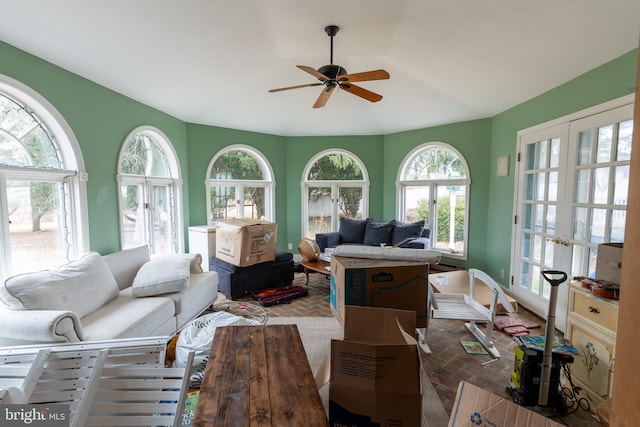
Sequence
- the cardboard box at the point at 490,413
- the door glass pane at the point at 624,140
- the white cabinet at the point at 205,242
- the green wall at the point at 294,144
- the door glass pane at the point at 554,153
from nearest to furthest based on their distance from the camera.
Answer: the cardboard box at the point at 490,413, the door glass pane at the point at 624,140, the green wall at the point at 294,144, the door glass pane at the point at 554,153, the white cabinet at the point at 205,242

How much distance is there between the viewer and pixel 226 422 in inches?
39.3

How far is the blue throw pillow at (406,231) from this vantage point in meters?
4.80

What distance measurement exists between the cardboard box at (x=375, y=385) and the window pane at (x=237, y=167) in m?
4.39

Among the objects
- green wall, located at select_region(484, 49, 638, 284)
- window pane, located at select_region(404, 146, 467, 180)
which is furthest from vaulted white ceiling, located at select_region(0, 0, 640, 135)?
window pane, located at select_region(404, 146, 467, 180)

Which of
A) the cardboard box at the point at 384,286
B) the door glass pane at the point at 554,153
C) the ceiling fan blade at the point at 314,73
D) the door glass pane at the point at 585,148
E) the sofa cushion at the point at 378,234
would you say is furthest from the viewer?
the sofa cushion at the point at 378,234

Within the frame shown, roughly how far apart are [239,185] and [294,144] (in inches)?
52.7

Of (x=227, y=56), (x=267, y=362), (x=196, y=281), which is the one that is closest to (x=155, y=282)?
(x=196, y=281)

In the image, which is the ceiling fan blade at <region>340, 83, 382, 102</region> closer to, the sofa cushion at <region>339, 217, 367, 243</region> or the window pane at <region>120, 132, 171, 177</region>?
the window pane at <region>120, 132, 171, 177</region>

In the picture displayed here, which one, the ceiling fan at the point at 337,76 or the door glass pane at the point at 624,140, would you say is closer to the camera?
the door glass pane at the point at 624,140

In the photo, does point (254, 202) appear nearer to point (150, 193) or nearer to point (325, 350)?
point (150, 193)

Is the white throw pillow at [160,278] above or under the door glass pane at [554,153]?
under

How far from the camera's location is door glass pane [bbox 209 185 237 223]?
5074 millimetres

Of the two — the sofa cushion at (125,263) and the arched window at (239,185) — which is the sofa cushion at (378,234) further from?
the sofa cushion at (125,263)

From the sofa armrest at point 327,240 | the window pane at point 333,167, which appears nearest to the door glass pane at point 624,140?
the sofa armrest at point 327,240
